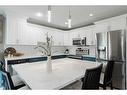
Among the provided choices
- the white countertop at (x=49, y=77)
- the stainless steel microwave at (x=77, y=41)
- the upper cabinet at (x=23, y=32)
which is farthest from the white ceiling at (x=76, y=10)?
the white countertop at (x=49, y=77)

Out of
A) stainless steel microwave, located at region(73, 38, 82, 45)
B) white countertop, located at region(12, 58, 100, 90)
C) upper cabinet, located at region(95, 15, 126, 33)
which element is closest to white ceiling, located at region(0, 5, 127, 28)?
upper cabinet, located at region(95, 15, 126, 33)

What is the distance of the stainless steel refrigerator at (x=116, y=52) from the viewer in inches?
90.4

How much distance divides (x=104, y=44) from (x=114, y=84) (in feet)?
3.20

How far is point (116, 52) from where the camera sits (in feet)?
7.91

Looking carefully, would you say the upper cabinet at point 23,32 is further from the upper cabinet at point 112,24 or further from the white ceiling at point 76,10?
the upper cabinet at point 112,24

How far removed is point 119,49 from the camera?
2.37m

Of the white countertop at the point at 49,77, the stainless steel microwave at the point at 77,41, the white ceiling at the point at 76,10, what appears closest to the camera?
the white countertop at the point at 49,77

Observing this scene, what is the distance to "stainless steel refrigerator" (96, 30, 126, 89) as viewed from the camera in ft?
7.54

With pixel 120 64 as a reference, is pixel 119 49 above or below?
above

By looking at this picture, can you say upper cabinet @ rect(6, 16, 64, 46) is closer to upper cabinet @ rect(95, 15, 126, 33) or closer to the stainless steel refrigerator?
upper cabinet @ rect(95, 15, 126, 33)

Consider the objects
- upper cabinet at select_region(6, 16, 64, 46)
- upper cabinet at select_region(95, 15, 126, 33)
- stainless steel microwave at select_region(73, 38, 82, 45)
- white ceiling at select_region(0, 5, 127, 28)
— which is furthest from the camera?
stainless steel microwave at select_region(73, 38, 82, 45)

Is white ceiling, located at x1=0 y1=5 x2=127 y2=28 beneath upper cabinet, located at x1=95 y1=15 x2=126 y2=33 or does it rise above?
above
